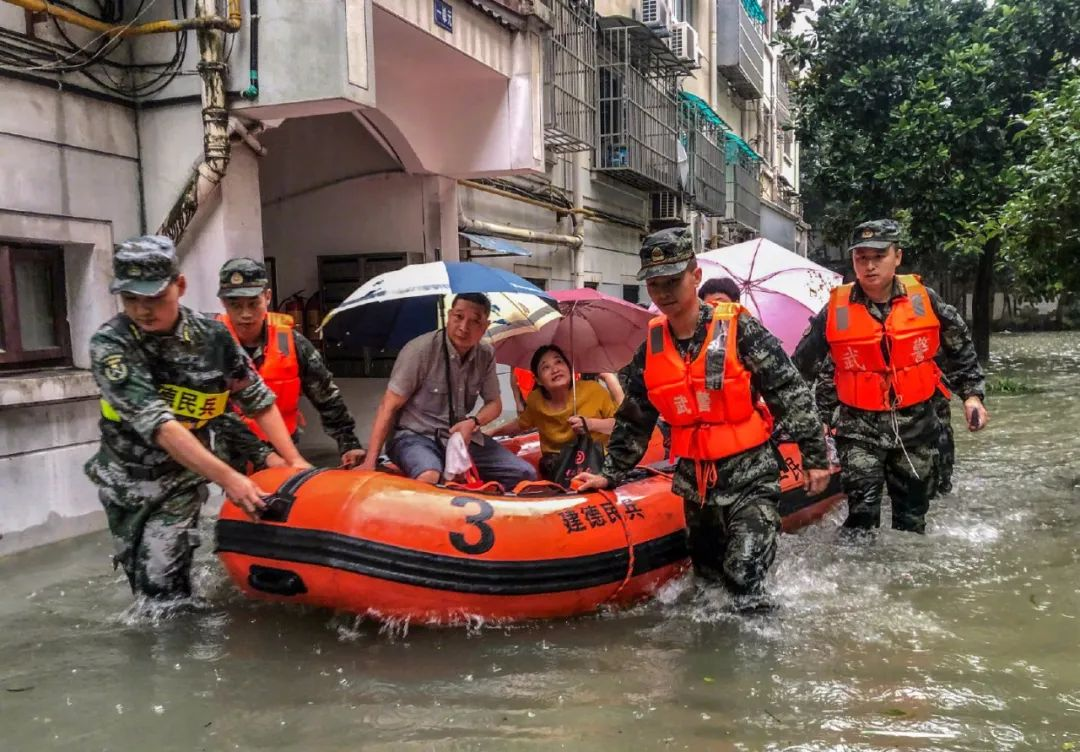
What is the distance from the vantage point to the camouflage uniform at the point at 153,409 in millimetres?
3193

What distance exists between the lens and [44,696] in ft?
10.4

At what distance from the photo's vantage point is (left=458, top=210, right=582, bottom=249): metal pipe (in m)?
9.22

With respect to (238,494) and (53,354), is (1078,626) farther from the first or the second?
(53,354)

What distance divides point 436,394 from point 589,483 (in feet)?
3.69

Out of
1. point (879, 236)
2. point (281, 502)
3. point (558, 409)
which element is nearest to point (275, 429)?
point (281, 502)

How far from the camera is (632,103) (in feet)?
42.0

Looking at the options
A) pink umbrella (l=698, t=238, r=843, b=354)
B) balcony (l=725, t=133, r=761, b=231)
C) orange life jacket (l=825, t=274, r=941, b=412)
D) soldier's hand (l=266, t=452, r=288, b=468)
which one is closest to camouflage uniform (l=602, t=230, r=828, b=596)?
orange life jacket (l=825, t=274, r=941, b=412)

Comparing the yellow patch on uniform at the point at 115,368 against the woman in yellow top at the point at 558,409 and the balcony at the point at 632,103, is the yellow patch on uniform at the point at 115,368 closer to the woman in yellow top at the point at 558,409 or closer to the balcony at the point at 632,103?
the woman in yellow top at the point at 558,409

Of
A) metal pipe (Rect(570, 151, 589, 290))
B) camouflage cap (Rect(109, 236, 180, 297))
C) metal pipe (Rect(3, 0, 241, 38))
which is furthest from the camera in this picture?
metal pipe (Rect(570, 151, 589, 290))

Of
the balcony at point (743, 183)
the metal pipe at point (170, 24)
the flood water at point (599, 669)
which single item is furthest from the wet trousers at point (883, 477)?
the balcony at point (743, 183)

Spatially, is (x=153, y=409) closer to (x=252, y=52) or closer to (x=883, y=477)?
(x=252, y=52)

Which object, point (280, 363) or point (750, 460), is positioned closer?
point (750, 460)

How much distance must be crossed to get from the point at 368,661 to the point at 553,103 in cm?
827

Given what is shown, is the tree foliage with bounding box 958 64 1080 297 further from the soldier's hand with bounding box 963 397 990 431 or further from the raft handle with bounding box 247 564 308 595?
the raft handle with bounding box 247 564 308 595
